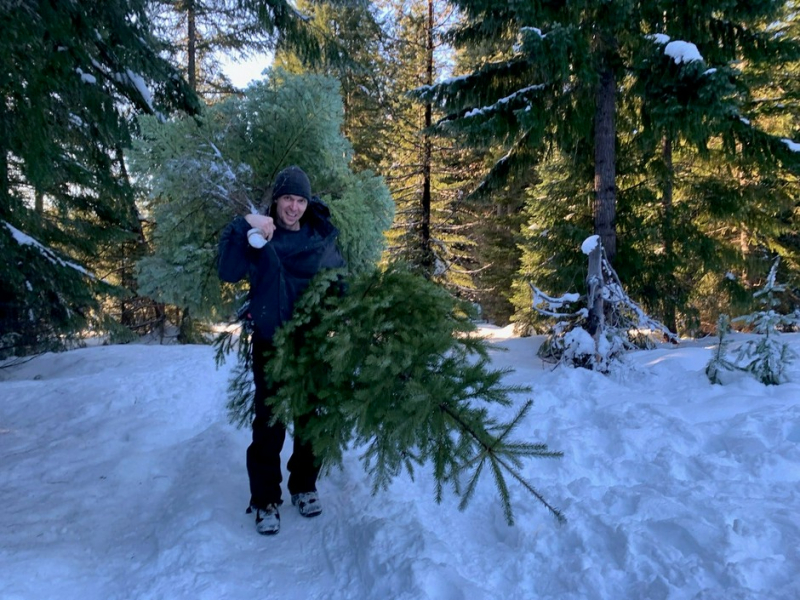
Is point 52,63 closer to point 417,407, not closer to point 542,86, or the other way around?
point 417,407

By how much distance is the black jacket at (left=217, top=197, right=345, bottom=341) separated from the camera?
3.19m

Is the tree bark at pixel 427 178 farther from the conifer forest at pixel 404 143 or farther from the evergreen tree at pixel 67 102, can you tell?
the evergreen tree at pixel 67 102

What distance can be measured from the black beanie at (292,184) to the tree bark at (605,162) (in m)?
5.63

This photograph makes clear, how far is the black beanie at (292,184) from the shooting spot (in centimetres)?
333

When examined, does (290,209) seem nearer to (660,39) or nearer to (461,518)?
(461,518)

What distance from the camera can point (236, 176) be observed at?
11.9 ft

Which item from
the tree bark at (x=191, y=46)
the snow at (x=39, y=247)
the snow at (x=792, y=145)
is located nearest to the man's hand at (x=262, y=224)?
the snow at (x=39, y=247)

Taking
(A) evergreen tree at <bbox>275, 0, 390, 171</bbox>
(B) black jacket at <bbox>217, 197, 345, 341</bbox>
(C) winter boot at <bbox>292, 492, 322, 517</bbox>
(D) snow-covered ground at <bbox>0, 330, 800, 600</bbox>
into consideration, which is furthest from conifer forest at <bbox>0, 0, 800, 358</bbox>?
(C) winter boot at <bbox>292, 492, 322, 517</bbox>

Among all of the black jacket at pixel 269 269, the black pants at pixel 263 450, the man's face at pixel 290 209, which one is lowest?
the black pants at pixel 263 450

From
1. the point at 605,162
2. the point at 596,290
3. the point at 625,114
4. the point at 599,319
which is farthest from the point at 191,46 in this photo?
the point at 599,319

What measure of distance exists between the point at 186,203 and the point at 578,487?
339 cm

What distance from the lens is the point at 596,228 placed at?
25.6ft

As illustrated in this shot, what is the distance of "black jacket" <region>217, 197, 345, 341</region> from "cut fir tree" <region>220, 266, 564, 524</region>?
15 cm

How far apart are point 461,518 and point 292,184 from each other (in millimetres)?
2495
